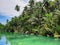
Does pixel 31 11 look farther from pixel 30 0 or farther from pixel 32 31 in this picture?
pixel 32 31

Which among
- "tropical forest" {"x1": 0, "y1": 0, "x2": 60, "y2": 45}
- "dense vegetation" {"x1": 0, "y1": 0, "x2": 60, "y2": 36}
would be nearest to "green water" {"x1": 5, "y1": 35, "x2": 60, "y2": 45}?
"tropical forest" {"x1": 0, "y1": 0, "x2": 60, "y2": 45}

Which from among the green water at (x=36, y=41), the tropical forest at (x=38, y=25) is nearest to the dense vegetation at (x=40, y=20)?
the tropical forest at (x=38, y=25)

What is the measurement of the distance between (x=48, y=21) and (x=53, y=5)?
21.1ft

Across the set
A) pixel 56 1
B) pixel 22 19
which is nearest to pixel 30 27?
pixel 22 19

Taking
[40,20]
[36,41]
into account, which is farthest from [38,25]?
[36,41]

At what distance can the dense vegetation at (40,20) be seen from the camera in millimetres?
37581

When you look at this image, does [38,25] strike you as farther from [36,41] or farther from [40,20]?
[36,41]

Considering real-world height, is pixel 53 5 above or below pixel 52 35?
above

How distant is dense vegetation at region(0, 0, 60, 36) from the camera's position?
123 feet

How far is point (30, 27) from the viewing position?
50594mm

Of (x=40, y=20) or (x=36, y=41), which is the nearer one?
(x=36, y=41)

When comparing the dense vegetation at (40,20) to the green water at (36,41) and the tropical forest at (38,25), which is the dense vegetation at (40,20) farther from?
the green water at (36,41)

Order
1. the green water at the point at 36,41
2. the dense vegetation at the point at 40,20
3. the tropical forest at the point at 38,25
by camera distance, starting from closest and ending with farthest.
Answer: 1. the green water at the point at 36,41
2. the tropical forest at the point at 38,25
3. the dense vegetation at the point at 40,20

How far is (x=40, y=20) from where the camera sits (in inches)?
1873
